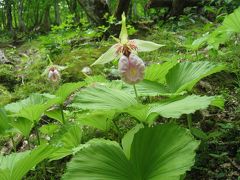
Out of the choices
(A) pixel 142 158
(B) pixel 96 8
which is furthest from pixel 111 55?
(B) pixel 96 8

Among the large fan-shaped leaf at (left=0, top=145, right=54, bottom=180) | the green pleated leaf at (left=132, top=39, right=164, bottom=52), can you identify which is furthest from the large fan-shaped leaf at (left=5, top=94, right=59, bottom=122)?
the green pleated leaf at (left=132, top=39, right=164, bottom=52)

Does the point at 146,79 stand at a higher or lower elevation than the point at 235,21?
lower

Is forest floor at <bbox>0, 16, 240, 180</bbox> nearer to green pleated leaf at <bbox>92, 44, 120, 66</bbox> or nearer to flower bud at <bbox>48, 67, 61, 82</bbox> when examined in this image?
flower bud at <bbox>48, 67, 61, 82</bbox>

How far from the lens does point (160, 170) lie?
4.83 ft

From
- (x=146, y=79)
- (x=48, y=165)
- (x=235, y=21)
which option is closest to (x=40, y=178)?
(x=48, y=165)

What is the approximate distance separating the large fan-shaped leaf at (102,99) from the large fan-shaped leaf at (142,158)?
1.02 feet

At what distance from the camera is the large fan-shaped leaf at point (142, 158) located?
1.48 metres

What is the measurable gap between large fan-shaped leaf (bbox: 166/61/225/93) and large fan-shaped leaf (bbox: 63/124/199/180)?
56cm

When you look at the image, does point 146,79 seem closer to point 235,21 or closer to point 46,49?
point 235,21

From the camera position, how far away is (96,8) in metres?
8.02

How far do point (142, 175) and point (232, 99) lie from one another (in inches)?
68.1

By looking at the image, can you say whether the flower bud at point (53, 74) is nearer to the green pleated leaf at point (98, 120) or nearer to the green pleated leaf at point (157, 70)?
the green pleated leaf at point (98, 120)

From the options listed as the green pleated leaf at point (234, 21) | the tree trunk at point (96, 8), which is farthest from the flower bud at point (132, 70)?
the tree trunk at point (96, 8)

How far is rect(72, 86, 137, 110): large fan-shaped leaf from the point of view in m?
1.85
